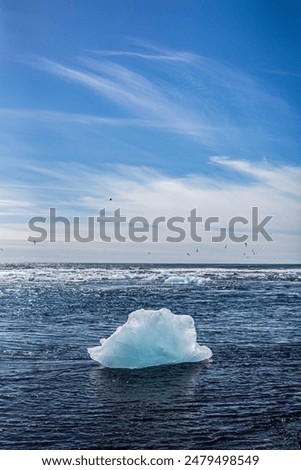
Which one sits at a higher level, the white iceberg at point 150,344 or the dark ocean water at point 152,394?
the white iceberg at point 150,344

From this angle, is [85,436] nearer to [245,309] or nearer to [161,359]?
[161,359]

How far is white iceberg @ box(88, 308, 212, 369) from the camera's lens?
7914 mm

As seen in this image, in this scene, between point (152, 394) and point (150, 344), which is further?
point (150, 344)

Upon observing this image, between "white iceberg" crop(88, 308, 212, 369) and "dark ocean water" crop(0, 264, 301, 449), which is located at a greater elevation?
"white iceberg" crop(88, 308, 212, 369)

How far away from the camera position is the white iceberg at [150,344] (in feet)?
26.0

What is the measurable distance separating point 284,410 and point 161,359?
9.03 ft

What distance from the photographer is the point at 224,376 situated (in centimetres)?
718

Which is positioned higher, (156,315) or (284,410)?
(156,315)

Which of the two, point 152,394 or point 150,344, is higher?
point 150,344

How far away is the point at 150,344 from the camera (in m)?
8.06

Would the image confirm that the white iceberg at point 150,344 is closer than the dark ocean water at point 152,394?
No

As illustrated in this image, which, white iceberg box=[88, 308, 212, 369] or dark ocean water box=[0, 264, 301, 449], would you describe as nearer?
dark ocean water box=[0, 264, 301, 449]

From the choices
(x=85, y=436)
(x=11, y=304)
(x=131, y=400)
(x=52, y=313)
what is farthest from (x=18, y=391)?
(x=11, y=304)
